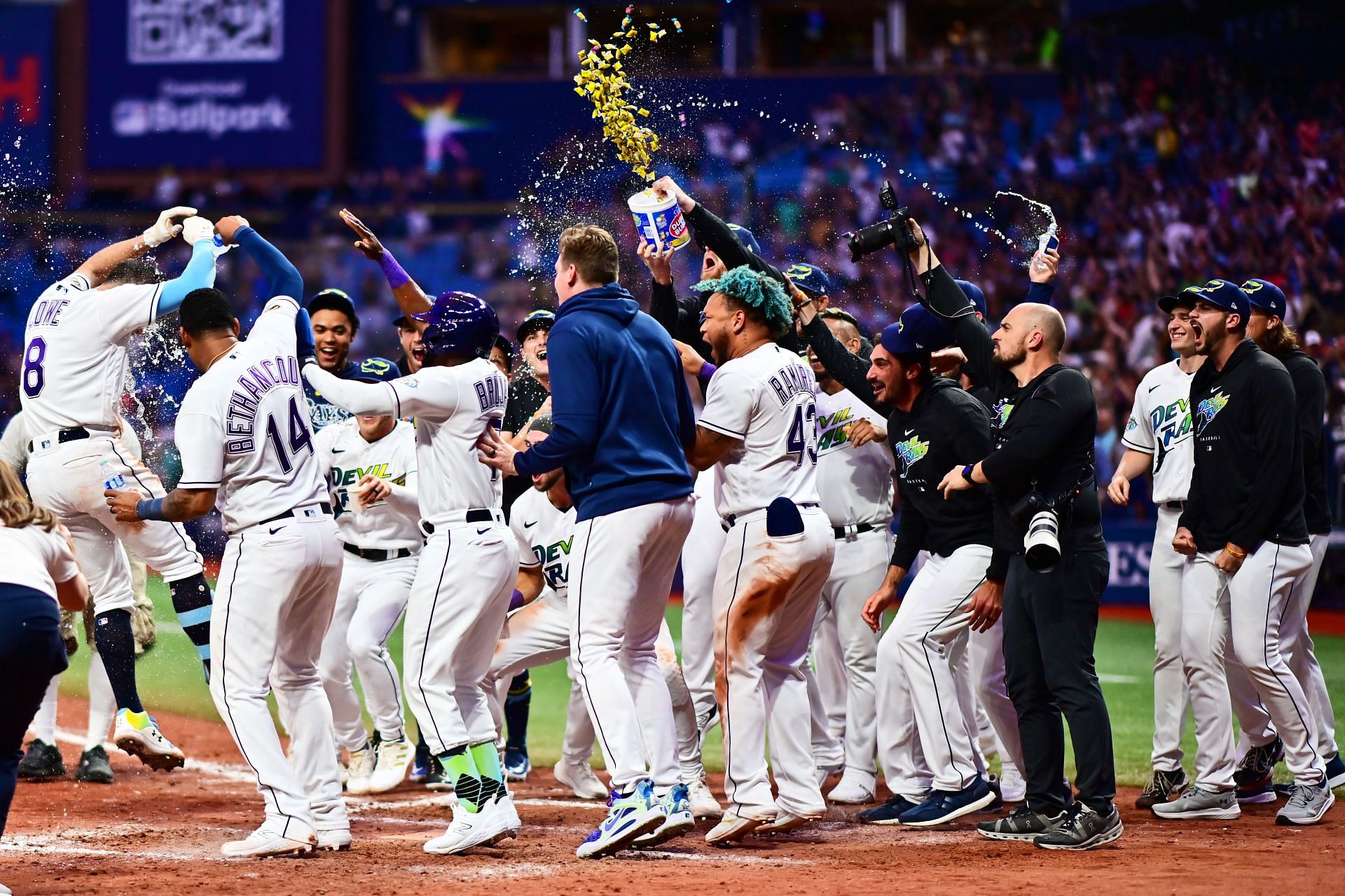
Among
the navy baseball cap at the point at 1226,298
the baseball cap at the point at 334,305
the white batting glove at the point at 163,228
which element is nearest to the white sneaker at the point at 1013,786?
the navy baseball cap at the point at 1226,298

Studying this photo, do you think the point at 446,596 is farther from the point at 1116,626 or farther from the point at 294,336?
the point at 1116,626

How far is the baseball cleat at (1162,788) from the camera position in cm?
702

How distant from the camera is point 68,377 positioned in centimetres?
723

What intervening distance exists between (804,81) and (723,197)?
591 centimetres

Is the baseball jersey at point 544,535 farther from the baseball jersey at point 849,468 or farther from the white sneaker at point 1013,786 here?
the white sneaker at point 1013,786

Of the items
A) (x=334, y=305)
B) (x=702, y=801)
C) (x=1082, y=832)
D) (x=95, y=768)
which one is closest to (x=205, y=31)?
(x=334, y=305)

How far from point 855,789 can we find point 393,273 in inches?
132

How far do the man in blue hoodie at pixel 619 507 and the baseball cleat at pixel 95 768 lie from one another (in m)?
3.45

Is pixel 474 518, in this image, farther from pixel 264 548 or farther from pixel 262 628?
pixel 262 628

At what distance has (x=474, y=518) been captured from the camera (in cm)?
612

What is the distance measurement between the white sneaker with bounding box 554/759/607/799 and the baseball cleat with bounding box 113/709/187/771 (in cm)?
A: 186

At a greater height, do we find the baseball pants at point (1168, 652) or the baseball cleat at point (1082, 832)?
the baseball pants at point (1168, 652)

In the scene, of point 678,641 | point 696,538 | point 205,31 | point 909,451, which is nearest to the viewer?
point 909,451

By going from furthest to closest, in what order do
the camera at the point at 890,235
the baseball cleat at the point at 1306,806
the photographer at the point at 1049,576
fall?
1. the camera at the point at 890,235
2. the baseball cleat at the point at 1306,806
3. the photographer at the point at 1049,576
